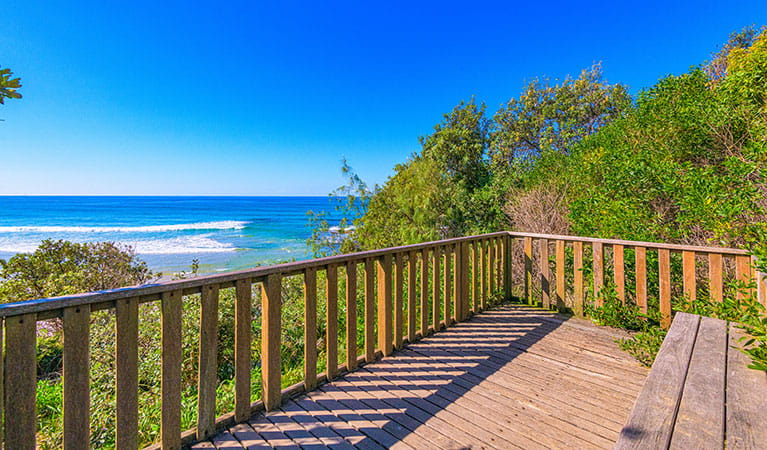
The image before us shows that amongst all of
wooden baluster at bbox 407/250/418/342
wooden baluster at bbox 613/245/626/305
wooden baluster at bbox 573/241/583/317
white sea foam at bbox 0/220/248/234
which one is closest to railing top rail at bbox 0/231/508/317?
wooden baluster at bbox 407/250/418/342

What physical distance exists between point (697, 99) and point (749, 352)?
13.0ft

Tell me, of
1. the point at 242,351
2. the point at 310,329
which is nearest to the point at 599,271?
the point at 310,329

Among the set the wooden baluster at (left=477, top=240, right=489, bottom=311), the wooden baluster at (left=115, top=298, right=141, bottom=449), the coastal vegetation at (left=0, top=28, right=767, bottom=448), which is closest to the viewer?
the wooden baluster at (left=115, top=298, right=141, bottom=449)

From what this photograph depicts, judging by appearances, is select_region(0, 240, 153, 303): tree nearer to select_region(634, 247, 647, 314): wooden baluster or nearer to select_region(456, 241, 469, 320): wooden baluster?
select_region(456, 241, 469, 320): wooden baluster

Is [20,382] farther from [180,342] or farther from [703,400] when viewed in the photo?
[703,400]

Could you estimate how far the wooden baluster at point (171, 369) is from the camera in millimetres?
1633

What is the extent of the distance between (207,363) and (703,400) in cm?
206

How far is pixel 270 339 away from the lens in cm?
203

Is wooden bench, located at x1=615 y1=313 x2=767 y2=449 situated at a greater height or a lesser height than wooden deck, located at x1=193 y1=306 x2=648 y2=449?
greater

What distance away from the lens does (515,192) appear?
7.39 meters

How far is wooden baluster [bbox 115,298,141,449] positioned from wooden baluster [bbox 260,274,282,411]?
0.63 meters

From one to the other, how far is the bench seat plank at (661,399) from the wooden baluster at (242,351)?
171 centimetres

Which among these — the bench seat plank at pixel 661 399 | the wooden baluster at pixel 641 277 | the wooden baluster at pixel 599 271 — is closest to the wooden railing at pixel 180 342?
the bench seat plank at pixel 661 399

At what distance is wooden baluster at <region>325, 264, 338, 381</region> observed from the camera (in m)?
2.33
